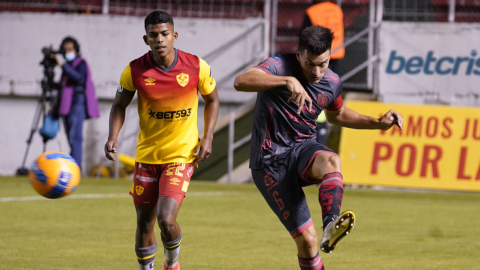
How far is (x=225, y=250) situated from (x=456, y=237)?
2.69 meters

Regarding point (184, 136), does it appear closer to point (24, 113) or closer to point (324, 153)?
point (324, 153)

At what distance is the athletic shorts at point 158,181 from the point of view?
5.17 metres

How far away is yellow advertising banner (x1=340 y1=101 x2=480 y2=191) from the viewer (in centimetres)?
1251

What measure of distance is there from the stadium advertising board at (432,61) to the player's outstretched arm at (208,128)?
9.47 metres

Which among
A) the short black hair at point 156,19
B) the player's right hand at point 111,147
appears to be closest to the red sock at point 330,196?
the player's right hand at point 111,147

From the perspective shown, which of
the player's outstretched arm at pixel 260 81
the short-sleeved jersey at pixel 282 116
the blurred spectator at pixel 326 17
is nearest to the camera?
the player's outstretched arm at pixel 260 81

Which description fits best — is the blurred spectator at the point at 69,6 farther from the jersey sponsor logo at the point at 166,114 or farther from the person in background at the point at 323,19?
the jersey sponsor logo at the point at 166,114

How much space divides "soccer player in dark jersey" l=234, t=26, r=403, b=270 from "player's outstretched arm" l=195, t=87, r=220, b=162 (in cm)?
55

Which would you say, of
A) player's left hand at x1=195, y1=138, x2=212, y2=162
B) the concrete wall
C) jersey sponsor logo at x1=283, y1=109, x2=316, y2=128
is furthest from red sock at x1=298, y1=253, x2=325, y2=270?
the concrete wall

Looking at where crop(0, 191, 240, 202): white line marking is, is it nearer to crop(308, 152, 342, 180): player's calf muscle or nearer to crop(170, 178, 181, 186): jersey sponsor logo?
crop(170, 178, 181, 186): jersey sponsor logo

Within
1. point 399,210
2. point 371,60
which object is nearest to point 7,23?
point 371,60

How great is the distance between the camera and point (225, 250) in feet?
22.4

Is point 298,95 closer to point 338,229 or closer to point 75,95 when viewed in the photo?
point 338,229

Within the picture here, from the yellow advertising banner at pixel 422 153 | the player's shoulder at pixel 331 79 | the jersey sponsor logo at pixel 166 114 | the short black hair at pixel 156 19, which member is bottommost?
the yellow advertising banner at pixel 422 153
